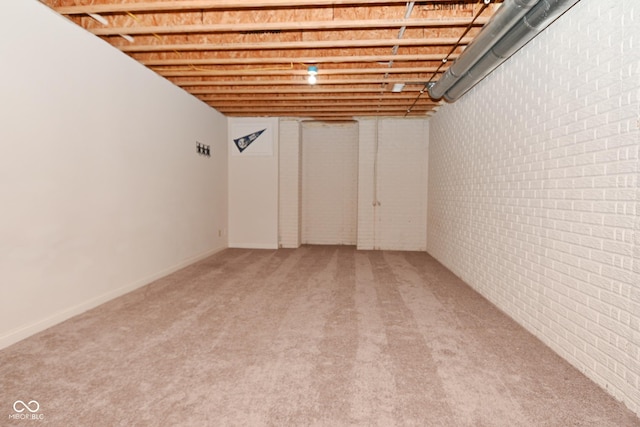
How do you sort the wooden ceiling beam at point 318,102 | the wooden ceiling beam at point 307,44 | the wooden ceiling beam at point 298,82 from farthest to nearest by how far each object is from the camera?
1. the wooden ceiling beam at point 318,102
2. the wooden ceiling beam at point 298,82
3. the wooden ceiling beam at point 307,44

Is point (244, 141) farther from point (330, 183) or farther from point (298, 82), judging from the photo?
point (298, 82)

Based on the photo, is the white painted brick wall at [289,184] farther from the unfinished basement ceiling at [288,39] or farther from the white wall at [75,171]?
the white wall at [75,171]

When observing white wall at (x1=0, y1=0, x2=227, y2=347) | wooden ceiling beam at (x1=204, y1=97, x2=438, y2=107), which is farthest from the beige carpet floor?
wooden ceiling beam at (x1=204, y1=97, x2=438, y2=107)

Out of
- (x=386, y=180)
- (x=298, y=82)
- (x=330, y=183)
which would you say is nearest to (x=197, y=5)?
(x=298, y=82)

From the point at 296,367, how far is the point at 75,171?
2835 mm

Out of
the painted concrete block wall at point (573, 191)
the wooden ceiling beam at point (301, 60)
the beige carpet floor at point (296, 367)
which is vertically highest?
the wooden ceiling beam at point (301, 60)

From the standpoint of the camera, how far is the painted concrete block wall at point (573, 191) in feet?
6.87

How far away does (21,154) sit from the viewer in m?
2.85

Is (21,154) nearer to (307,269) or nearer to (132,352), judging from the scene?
(132,352)

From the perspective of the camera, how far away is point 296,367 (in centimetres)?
243

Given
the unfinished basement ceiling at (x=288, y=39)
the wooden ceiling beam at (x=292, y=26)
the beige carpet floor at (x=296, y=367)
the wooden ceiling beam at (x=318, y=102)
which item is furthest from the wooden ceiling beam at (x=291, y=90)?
the beige carpet floor at (x=296, y=367)

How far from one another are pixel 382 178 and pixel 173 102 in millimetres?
4504

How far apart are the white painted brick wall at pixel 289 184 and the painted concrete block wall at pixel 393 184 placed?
1.44 metres

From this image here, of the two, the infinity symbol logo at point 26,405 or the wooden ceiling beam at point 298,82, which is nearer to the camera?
the infinity symbol logo at point 26,405
